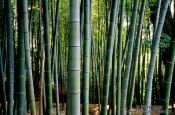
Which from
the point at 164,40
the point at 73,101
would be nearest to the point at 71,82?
the point at 73,101

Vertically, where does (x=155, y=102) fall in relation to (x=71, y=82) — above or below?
below

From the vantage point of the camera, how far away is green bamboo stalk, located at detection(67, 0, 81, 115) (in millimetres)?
1325

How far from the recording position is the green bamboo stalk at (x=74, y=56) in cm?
133

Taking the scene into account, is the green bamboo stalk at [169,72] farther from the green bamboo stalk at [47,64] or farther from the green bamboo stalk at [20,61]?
the green bamboo stalk at [47,64]

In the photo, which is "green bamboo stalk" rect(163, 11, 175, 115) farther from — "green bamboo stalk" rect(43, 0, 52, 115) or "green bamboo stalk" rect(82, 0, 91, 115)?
"green bamboo stalk" rect(43, 0, 52, 115)

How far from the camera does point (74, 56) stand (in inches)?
52.9

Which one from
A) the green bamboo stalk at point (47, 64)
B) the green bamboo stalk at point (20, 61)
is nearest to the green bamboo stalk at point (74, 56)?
the green bamboo stalk at point (20, 61)

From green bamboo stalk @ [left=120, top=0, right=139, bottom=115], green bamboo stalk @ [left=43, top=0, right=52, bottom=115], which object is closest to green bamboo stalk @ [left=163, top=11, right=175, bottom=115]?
green bamboo stalk @ [left=120, top=0, right=139, bottom=115]

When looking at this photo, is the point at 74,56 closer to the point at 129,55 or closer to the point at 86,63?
the point at 86,63

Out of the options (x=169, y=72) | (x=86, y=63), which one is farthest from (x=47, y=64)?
(x=169, y=72)

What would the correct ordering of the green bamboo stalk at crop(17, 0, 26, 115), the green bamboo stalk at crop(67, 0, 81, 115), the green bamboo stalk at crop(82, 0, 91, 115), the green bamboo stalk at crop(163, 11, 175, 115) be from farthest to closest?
the green bamboo stalk at crop(82, 0, 91, 115)
the green bamboo stalk at crop(17, 0, 26, 115)
the green bamboo stalk at crop(163, 11, 175, 115)
the green bamboo stalk at crop(67, 0, 81, 115)

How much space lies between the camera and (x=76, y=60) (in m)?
1.35

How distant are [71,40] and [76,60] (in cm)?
10

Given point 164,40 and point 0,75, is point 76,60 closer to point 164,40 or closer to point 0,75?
point 0,75
